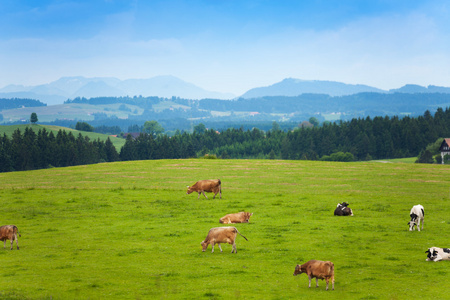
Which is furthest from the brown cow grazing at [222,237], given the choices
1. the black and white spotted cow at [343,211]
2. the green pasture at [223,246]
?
the black and white spotted cow at [343,211]

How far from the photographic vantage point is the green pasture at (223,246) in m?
19.0

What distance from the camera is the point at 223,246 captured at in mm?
26719

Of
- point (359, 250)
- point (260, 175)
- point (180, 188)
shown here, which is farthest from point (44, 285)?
point (260, 175)

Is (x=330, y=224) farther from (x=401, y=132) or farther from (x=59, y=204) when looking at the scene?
(x=401, y=132)

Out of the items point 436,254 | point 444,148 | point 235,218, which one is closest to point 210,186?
point 235,218

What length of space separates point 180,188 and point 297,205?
1579 centimetres

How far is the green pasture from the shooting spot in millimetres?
18972

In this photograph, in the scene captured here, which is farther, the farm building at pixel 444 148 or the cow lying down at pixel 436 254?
the farm building at pixel 444 148

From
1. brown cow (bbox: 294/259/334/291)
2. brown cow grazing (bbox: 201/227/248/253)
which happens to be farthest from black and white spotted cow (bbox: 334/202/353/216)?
brown cow (bbox: 294/259/334/291)

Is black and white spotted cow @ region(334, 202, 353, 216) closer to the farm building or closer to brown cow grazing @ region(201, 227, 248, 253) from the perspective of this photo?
brown cow grazing @ region(201, 227, 248, 253)

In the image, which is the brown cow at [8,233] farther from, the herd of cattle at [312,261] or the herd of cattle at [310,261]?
the herd of cattle at [312,261]

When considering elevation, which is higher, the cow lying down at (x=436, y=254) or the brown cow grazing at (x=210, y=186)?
the brown cow grazing at (x=210, y=186)

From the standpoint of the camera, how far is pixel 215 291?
18438 millimetres

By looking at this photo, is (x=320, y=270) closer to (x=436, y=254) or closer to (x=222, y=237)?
(x=222, y=237)
